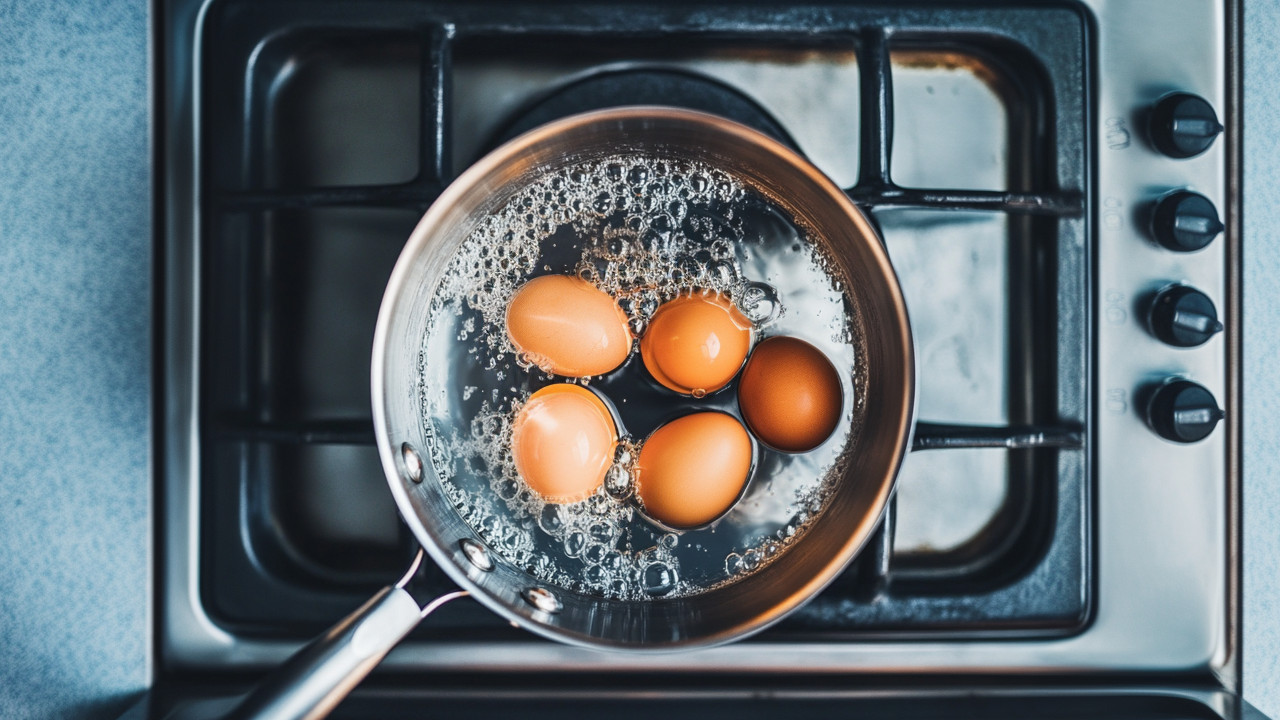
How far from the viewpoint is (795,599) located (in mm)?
541

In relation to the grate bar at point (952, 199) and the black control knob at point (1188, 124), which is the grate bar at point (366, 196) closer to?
the grate bar at point (952, 199)

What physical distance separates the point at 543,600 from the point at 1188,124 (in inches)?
24.5

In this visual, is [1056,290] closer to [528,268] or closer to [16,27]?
[528,268]

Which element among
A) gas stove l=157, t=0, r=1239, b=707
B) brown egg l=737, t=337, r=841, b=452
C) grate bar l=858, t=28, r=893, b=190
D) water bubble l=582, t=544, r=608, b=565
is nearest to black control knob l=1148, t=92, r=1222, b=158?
gas stove l=157, t=0, r=1239, b=707

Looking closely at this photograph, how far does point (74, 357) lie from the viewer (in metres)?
0.65

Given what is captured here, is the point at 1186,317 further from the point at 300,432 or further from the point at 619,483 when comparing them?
the point at 300,432

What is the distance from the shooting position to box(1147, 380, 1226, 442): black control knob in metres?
0.60

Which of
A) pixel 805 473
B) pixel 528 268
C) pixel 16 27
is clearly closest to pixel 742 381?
pixel 805 473

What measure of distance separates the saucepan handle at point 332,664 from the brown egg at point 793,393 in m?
0.28

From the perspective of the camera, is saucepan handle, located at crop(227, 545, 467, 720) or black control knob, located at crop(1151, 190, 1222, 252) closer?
saucepan handle, located at crop(227, 545, 467, 720)

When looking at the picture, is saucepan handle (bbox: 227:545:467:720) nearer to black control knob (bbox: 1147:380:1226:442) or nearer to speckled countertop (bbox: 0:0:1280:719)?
speckled countertop (bbox: 0:0:1280:719)

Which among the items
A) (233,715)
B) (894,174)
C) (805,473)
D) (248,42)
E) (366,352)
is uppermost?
(248,42)

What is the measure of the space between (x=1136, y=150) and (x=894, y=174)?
7.5 inches

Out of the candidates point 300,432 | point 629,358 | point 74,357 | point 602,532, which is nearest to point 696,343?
point 629,358
